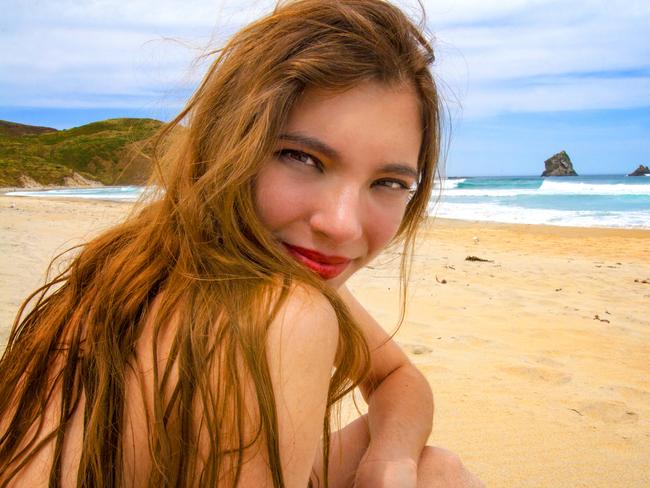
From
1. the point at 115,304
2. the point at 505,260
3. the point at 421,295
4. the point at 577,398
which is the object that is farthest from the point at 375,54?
the point at 505,260

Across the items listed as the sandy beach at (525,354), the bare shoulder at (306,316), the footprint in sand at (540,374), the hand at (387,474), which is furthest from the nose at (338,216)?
the footprint in sand at (540,374)

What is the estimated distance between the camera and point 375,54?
1412 mm

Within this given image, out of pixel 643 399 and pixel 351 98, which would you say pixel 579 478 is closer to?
pixel 643 399

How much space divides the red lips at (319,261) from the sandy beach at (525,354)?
1.32m

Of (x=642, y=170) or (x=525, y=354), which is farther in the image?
(x=642, y=170)

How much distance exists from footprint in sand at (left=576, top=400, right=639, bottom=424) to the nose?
221cm

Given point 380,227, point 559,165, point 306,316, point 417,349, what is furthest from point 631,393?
point 559,165

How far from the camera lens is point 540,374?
11.2 feet

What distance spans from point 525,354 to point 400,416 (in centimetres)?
233

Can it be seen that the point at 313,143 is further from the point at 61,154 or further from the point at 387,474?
the point at 61,154

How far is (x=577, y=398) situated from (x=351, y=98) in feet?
8.14

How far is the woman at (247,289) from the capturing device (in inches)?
37.2

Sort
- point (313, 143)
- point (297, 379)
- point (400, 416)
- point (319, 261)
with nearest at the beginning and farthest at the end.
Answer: point (297, 379), point (313, 143), point (319, 261), point (400, 416)

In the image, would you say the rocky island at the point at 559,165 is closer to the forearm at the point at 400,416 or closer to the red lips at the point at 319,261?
the forearm at the point at 400,416
